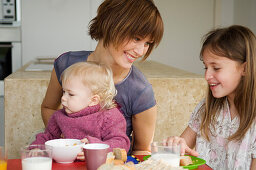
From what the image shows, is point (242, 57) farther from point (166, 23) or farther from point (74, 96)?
point (166, 23)

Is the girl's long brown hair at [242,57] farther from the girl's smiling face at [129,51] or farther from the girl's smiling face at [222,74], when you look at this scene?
the girl's smiling face at [129,51]

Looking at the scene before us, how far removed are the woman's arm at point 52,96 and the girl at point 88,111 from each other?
0.40m

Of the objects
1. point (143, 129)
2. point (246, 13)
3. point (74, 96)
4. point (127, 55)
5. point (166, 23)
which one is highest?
point (246, 13)

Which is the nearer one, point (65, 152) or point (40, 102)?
point (65, 152)

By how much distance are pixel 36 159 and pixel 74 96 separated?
41 cm

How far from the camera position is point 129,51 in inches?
59.9

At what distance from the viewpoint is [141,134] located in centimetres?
181

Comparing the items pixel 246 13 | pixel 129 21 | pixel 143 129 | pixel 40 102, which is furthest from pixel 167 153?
pixel 246 13

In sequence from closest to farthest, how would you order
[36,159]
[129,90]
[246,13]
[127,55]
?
[36,159] → [127,55] → [129,90] → [246,13]

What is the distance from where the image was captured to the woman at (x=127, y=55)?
4.94ft

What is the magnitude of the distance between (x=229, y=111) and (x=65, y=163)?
2.38 ft

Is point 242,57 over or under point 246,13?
under

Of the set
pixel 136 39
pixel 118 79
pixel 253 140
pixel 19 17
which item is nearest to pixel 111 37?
pixel 136 39

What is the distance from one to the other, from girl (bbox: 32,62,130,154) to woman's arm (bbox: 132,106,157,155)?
391 millimetres
